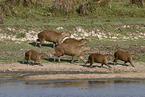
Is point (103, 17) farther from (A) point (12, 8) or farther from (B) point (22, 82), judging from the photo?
(B) point (22, 82)

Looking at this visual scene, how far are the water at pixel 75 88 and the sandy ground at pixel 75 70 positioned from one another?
600mm

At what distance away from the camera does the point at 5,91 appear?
955cm

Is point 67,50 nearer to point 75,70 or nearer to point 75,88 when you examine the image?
point 75,70

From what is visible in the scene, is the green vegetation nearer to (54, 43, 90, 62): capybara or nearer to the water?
(54, 43, 90, 62): capybara

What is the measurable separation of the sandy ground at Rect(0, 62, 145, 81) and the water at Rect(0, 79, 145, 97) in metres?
0.60

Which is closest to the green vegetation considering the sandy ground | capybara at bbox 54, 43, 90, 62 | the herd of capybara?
the herd of capybara

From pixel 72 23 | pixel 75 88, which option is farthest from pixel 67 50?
pixel 72 23

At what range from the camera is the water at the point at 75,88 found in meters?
9.43

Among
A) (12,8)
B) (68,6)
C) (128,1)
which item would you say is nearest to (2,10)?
(12,8)

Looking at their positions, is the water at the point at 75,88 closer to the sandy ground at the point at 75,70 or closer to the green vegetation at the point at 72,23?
the sandy ground at the point at 75,70

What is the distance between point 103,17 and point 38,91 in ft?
55.3

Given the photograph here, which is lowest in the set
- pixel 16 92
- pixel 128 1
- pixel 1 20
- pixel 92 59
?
pixel 16 92

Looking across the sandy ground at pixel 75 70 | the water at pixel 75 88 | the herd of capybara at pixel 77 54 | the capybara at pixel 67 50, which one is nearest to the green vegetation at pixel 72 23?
the herd of capybara at pixel 77 54

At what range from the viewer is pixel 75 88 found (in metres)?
10.1
